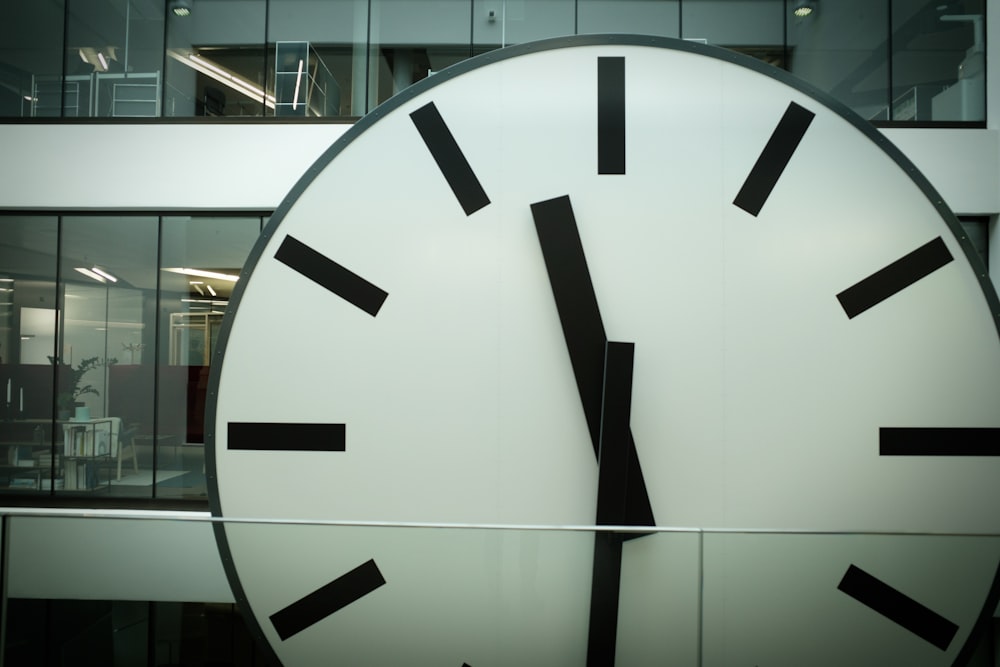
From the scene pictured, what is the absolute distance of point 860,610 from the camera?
9.75 ft

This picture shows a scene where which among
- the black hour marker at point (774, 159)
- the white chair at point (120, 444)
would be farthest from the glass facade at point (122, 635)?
the white chair at point (120, 444)

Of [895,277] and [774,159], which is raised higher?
[774,159]

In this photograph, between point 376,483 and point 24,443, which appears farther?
point 24,443

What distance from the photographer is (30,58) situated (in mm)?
10445

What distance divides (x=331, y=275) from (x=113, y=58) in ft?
31.0

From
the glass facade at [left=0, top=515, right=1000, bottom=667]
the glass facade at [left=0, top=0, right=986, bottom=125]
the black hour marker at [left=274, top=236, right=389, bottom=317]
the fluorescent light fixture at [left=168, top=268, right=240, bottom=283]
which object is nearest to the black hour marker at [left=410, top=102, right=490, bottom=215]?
the black hour marker at [left=274, top=236, right=389, bottom=317]

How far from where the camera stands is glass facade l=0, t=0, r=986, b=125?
926 centimetres

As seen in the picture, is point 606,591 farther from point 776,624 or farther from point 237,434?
point 237,434

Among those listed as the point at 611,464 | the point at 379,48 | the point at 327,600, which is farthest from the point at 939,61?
the point at 327,600

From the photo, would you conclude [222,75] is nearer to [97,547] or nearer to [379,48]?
[379,48]

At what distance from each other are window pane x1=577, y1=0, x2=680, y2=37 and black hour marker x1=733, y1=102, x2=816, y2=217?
697 cm

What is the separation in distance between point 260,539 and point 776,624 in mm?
2542

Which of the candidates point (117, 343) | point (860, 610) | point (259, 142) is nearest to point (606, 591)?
point (860, 610)

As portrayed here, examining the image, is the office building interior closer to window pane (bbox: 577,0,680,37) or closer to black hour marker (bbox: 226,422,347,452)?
window pane (bbox: 577,0,680,37)
